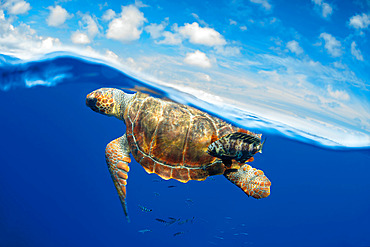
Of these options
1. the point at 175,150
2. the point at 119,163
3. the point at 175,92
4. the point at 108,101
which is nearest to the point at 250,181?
the point at 175,150

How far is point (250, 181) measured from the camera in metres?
4.24

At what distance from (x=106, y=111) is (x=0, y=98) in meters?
17.6

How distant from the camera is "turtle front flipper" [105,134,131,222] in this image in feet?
12.1

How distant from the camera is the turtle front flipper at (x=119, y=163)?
3.69 metres

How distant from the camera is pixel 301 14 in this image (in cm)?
468

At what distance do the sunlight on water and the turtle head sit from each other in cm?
232

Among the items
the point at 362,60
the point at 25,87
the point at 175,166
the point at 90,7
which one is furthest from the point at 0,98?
the point at 362,60

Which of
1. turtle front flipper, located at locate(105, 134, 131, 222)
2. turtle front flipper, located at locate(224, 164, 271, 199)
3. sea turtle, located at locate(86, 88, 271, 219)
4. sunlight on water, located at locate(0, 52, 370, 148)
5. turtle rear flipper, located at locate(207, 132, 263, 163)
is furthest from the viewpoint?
sunlight on water, located at locate(0, 52, 370, 148)

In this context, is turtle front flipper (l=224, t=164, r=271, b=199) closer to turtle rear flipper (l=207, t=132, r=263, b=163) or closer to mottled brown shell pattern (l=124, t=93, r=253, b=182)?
mottled brown shell pattern (l=124, t=93, r=253, b=182)

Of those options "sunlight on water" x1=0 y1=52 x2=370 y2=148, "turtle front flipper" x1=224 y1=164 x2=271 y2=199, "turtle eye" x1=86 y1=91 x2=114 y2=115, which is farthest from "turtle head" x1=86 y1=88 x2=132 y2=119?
"turtle front flipper" x1=224 y1=164 x2=271 y2=199

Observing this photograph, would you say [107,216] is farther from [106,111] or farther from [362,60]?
[362,60]

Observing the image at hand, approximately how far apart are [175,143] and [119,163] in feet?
4.23

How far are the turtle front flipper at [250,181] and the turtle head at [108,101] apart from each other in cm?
346

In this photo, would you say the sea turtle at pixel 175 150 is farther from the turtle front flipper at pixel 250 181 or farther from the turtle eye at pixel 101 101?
the turtle eye at pixel 101 101
